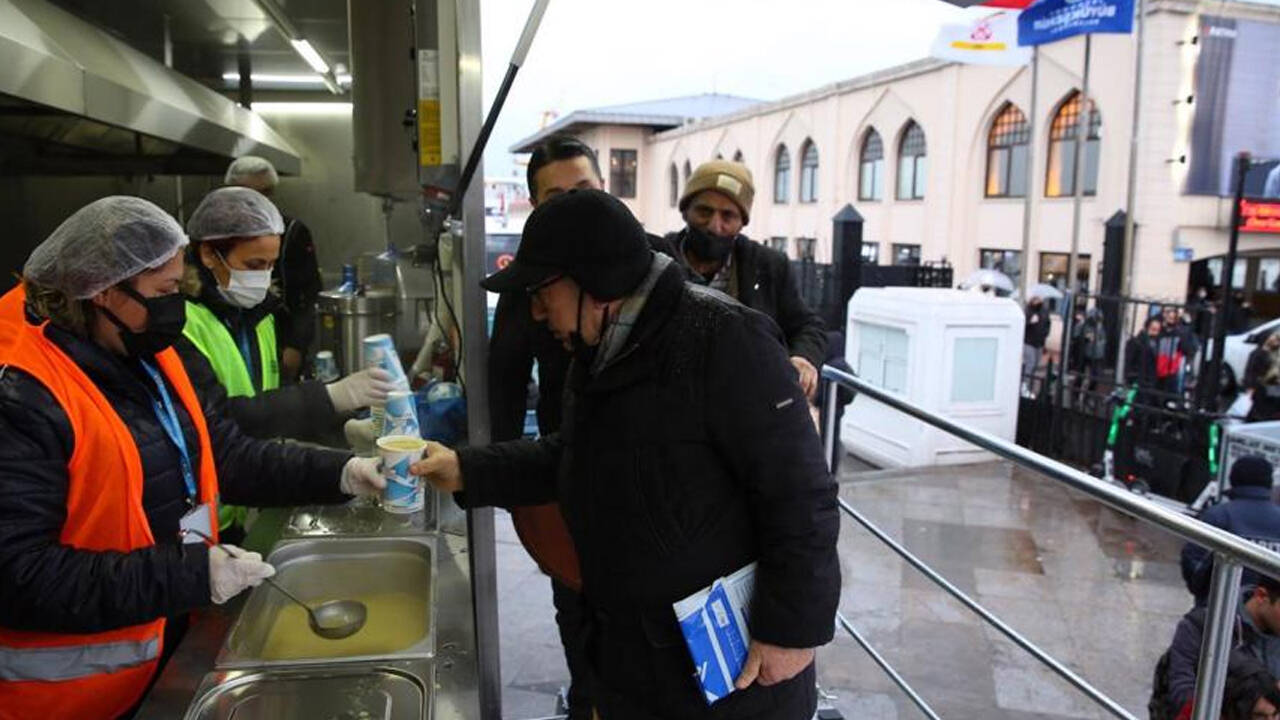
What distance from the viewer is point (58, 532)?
146cm

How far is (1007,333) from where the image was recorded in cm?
852

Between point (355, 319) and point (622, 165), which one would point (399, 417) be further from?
point (622, 165)

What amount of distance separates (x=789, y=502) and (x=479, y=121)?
1.35 meters

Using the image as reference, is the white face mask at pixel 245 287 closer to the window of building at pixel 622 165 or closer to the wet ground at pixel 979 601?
the wet ground at pixel 979 601

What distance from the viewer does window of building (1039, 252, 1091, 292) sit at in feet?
53.5

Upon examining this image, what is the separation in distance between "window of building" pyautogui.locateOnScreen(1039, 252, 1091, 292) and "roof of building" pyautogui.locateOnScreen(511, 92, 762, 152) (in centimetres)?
1585

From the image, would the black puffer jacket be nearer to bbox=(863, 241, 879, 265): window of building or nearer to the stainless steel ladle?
the stainless steel ladle

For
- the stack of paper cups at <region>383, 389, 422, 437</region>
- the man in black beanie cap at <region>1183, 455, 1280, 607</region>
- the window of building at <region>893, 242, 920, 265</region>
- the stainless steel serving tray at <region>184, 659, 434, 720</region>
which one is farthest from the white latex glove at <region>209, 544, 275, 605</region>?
the window of building at <region>893, 242, 920, 265</region>

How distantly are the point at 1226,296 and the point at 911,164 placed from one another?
1491 centimetres

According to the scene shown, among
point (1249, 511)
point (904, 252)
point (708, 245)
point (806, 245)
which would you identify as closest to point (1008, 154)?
point (904, 252)

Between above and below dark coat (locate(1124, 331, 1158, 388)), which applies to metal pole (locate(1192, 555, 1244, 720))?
above

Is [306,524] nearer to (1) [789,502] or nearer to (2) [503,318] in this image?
(2) [503,318]

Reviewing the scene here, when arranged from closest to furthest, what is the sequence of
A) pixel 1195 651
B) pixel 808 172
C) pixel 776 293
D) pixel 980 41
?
1. pixel 1195 651
2. pixel 776 293
3. pixel 980 41
4. pixel 808 172

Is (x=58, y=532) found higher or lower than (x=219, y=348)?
lower
